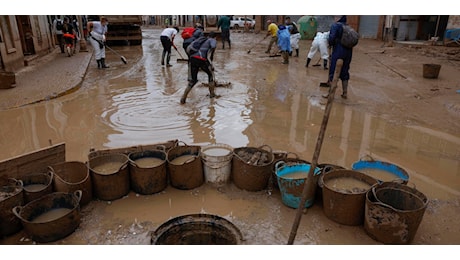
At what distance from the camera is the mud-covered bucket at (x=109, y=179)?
3.89 metres

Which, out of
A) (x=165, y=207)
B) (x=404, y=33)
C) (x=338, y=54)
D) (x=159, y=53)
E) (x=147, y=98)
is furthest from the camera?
(x=404, y=33)

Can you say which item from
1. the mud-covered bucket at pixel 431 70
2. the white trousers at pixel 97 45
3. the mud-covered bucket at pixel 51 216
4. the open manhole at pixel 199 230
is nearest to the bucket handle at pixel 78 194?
the mud-covered bucket at pixel 51 216

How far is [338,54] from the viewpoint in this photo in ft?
24.0

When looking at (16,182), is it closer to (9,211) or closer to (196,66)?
(9,211)

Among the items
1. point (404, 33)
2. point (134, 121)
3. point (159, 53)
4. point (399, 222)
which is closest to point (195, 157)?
point (399, 222)

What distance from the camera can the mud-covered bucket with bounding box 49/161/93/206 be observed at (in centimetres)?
368

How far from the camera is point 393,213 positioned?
3.14m

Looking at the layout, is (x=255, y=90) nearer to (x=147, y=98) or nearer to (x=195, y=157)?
(x=147, y=98)

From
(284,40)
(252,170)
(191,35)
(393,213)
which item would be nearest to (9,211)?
(252,170)

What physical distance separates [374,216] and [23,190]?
11.7 ft

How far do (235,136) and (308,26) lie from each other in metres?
18.0

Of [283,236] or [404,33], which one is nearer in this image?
[283,236]

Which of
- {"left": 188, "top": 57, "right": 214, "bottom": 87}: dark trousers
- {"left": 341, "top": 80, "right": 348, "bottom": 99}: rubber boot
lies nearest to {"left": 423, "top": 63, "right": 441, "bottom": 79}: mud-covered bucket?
{"left": 341, "top": 80, "right": 348, "bottom": 99}: rubber boot

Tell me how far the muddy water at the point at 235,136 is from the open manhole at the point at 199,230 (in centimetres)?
19
